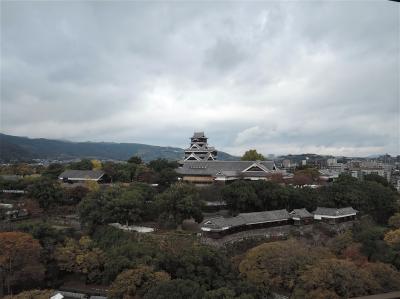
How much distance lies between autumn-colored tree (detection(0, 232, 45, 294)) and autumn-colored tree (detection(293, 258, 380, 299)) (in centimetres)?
1352

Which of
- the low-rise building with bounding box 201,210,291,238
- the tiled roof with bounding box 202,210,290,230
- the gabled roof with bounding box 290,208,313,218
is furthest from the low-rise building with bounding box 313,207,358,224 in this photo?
the tiled roof with bounding box 202,210,290,230

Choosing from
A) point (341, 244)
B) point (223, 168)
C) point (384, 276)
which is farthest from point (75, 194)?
point (384, 276)

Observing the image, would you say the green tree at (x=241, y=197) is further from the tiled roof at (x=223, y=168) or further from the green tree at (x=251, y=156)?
the green tree at (x=251, y=156)

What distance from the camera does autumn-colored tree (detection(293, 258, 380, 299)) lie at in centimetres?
1484

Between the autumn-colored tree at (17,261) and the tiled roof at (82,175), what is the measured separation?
1960 cm

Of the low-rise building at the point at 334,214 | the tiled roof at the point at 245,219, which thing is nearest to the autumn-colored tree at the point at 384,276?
the tiled roof at the point at 245,219

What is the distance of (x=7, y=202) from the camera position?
104ft

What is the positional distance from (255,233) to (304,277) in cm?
887

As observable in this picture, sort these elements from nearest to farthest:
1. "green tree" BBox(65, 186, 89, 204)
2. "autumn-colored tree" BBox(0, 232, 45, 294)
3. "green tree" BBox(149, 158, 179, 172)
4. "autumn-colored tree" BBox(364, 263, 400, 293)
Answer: "autumn-colored tree" BBox(364, 263, 400, 293), "autumn-colored tree" BBox(0, 232, 45, 294), "green tree" BBox(65, 186, 89, 204), "green tree" BBox(149, 158, 179, 172)

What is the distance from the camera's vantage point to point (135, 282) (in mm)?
15883

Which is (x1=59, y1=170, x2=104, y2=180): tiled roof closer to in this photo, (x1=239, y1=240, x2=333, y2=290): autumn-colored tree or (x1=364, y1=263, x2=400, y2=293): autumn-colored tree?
(x1=239, y1=240, x2=333, y2=290): autumn-colored tree

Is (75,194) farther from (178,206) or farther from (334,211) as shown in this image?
(334,211)

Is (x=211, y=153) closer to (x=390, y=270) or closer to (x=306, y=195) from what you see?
(x=306, y=195)

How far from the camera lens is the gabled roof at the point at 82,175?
38.2 metres
